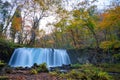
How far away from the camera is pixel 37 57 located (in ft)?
83.6

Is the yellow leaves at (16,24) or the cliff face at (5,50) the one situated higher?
the yellow leaves at (16,24)

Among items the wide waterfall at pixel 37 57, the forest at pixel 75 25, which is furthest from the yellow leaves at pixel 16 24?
the wide waterfall at pixel 37 57

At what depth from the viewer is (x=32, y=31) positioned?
116 ft

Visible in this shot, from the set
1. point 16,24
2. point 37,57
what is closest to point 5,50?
point 37,57

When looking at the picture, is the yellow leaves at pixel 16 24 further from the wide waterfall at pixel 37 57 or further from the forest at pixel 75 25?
the wide waterfall at pixel 37 57

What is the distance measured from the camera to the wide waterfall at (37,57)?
24688 millimetres

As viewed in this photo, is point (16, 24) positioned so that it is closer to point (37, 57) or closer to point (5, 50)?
point (5, 50)

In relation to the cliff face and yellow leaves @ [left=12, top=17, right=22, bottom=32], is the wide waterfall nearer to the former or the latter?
the cliff face

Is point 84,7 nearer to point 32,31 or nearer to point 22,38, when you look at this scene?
point 32,31

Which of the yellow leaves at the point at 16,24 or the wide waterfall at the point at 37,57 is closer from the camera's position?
the wide waterfall at the point at 37,57

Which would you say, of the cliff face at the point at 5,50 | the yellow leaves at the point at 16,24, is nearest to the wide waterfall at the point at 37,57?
the cliff face at the point at 5,50

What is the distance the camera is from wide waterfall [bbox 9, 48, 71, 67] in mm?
24688

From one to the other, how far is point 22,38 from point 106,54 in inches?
711

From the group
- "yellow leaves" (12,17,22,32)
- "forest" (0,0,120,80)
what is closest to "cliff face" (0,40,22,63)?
"forest" (0,0,120,80)
